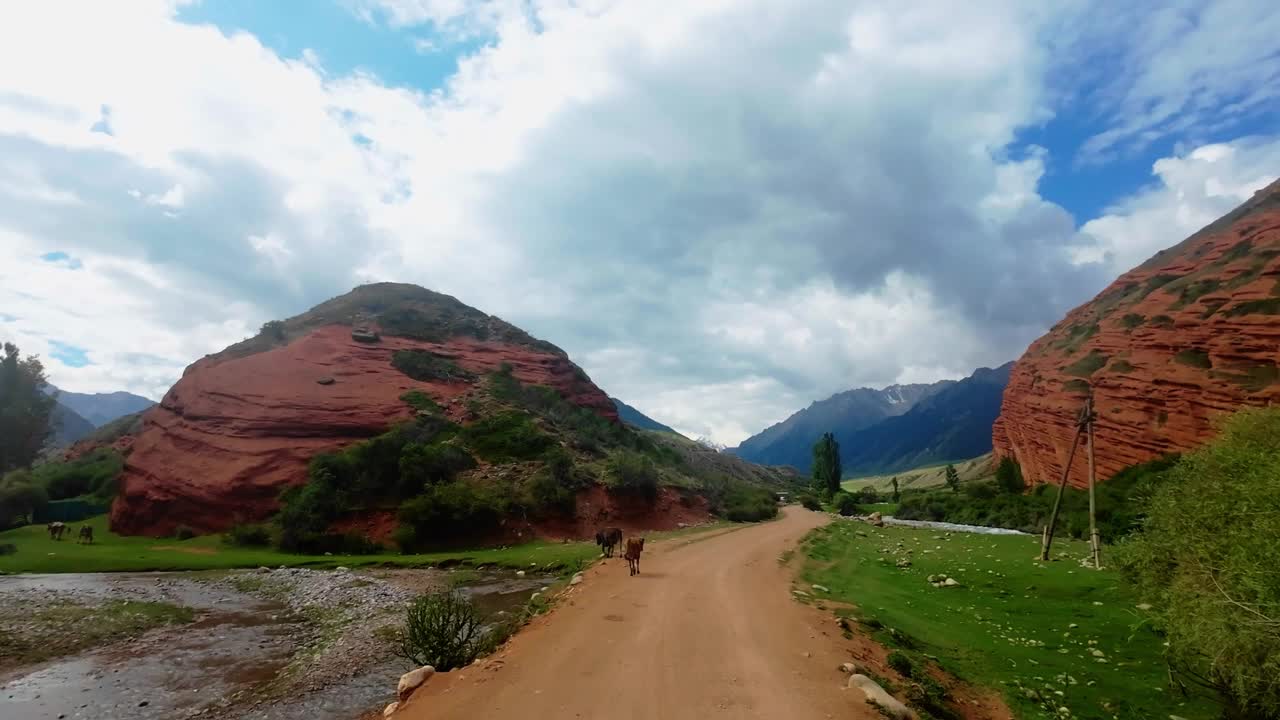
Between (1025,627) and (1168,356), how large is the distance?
164 feet

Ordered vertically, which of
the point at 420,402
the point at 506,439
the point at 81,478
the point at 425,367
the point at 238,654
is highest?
the point at 425,367

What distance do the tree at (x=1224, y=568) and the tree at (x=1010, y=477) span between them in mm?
58825

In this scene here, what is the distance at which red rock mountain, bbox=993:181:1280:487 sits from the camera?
146 feet

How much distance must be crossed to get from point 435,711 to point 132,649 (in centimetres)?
1369

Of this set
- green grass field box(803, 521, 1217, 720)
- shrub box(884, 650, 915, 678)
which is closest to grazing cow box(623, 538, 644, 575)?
green grass field box(803, 521, 1217, 720)

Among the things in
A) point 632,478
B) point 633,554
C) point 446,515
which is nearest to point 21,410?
point 446,515

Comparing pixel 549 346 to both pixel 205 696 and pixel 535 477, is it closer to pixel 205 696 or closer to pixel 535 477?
pixel 535 477

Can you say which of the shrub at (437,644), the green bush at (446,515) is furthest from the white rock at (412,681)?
the green bush at (446,515)

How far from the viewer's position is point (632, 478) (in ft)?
158

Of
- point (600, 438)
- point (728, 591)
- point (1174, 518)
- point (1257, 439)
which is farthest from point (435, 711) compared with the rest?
point (600, 438)

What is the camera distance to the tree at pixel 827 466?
10294 cm

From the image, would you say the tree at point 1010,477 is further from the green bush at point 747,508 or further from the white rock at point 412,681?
the white rock at point 412,681

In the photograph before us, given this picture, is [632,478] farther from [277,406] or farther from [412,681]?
[412,681]

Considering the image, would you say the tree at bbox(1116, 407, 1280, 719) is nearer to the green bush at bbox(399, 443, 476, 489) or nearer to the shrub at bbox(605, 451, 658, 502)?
the shrub at bbox(605, 451, 658, 502)
